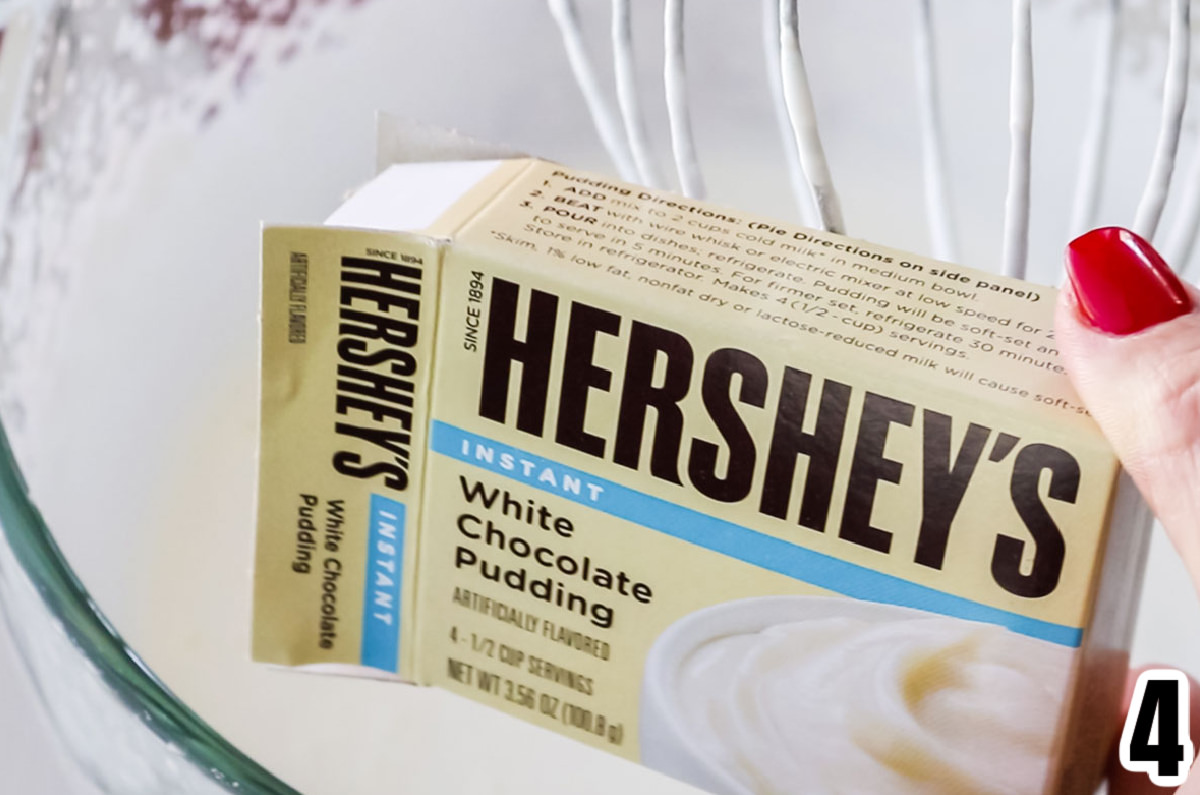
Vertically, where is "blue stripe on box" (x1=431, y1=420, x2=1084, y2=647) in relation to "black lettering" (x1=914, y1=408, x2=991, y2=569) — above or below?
below

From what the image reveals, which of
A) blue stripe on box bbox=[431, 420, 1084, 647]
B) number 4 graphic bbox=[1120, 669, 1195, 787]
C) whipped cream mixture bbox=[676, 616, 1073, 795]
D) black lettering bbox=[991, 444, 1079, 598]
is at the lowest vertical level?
number 4 graphic bbox=[1120, 669, 1195, 787]

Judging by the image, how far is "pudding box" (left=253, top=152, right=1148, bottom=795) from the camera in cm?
29

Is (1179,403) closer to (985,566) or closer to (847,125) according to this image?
(985,566)

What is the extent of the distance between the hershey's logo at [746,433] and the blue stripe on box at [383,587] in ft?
0.21

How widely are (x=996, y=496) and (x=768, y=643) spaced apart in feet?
0.27

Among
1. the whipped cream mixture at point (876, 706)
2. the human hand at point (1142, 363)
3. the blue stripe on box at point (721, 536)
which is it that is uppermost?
the human hand at point (1142, 363)

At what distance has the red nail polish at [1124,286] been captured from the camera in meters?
0.30

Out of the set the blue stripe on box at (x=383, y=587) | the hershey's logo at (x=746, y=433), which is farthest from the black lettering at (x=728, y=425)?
the blue stripe on box at (x=383, y=587)

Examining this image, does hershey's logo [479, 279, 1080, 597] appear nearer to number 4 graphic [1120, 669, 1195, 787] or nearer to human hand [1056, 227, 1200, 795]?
human hand [1056, 227, 1200, 795]

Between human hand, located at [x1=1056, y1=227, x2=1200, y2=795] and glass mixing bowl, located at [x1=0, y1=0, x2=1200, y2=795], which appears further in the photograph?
glass mixing bowl, located at [x1=0, y1=0, x2=1200, y2=795]

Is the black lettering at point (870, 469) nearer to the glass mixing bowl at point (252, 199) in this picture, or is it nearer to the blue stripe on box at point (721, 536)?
the blue stripe on box at point (721, 536)

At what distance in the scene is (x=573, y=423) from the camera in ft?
1.06

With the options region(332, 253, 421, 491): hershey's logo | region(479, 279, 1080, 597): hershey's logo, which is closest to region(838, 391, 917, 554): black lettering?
region(479, 279, 1080, 597): hershey's logo

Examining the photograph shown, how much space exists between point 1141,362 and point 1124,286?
0.09ft
